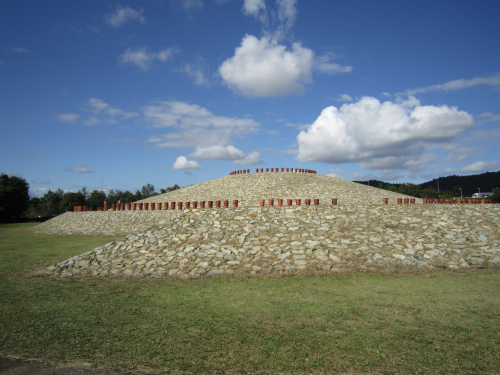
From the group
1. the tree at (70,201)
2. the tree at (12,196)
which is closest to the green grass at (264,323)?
the tree at (12,196)

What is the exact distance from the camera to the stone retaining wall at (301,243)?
8859mm

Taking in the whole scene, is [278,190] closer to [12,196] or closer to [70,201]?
[12,196]

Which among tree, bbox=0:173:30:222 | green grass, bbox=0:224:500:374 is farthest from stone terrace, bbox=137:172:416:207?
tree, bbox=0:173:30:222

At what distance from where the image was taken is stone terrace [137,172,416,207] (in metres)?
28.4

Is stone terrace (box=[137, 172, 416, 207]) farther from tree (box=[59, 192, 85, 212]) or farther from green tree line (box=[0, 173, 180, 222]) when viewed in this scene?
tree (box=[59, 192, 85, 212])

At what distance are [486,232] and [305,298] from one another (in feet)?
29.0

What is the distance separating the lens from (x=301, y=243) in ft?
32.3

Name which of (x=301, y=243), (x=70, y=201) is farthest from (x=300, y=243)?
(x=70, y=201)

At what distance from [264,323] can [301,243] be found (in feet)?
16.6

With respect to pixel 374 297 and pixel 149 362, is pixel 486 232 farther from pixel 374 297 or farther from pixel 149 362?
pixel 149 362

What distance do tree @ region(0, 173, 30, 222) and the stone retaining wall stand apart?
38480mm

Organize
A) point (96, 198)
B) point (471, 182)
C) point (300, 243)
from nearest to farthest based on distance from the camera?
point (300, 243) → point (96, 198) → point (471, 182)

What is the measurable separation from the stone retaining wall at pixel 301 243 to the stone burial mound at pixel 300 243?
0.03 meters

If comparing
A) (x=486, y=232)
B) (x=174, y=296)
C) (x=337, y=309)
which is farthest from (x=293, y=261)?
(x=486, y=232)
